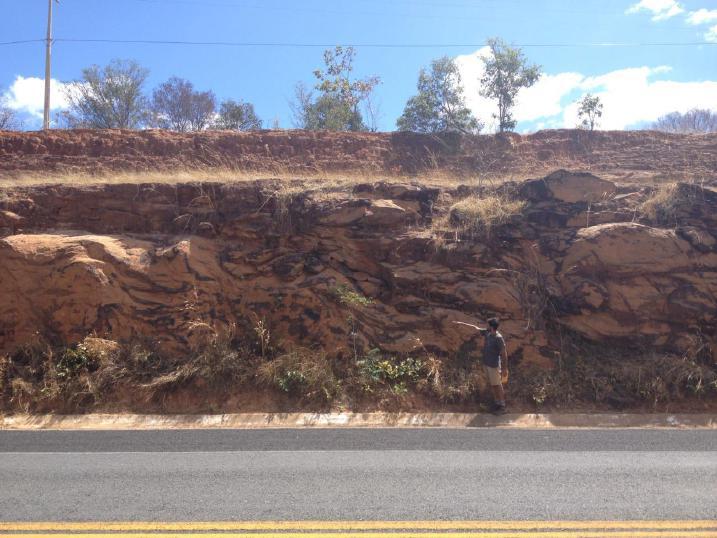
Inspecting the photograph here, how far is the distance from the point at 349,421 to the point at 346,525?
3.93m

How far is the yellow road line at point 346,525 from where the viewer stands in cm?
402

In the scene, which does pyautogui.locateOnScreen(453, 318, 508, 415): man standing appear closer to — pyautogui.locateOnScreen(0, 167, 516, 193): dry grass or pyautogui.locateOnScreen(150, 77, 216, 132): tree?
pyautogui.locateOnScreen(0, 167, 516, 193): dry grass

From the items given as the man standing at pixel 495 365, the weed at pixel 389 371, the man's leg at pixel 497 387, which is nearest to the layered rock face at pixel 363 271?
the weed at pixel 389 371

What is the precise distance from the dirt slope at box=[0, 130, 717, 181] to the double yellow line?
11.5 meters

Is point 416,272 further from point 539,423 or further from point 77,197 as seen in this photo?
point 77,197

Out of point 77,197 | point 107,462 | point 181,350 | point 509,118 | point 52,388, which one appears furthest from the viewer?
point 509,118

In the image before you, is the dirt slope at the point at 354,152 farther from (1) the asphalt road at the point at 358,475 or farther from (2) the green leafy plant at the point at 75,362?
(1) the asphalt road at the point at 358,475

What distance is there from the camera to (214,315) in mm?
9859

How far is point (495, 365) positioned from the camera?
8172 millimetres

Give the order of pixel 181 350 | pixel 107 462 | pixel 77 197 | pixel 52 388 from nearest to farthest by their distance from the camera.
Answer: pixel 107 462
pixel 52 388
pixel 181 350
pixel 77 197

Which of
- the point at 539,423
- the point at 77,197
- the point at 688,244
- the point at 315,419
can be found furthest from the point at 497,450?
the point at 77,197

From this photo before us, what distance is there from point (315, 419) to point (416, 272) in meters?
3.54

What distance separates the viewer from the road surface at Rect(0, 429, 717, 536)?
431cm

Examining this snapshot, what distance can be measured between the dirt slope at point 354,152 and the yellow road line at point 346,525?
1143 centimetres
